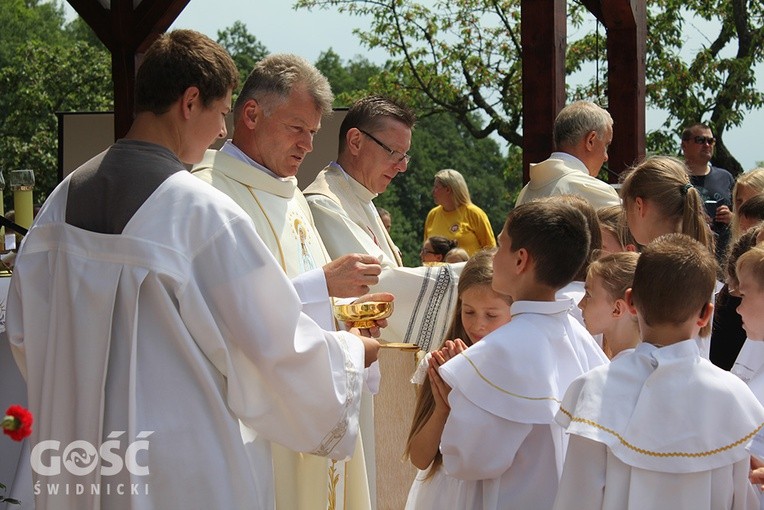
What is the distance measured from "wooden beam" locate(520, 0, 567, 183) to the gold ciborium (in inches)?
126

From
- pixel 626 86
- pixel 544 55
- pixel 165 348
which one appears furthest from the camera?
pixel 626 86

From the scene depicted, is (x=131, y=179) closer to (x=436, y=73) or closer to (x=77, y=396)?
(x=77, y=396)

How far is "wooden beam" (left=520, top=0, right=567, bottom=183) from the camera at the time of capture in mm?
6277

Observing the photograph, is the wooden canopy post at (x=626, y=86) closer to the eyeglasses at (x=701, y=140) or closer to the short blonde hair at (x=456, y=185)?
the eyeglasses at (x=701, y=140)

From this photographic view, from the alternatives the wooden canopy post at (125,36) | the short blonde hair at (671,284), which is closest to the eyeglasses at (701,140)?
the wooden canopy post at (125,36)

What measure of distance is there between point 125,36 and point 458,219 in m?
3.49

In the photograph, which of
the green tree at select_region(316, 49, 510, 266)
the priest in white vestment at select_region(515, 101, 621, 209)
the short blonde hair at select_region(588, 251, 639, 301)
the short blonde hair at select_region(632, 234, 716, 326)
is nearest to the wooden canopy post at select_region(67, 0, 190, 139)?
the priest in white vestment at select_region(515, 101, 621, 209)

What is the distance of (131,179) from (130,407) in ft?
1.80

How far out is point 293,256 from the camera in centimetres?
395

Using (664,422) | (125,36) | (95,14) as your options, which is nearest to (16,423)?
(664,422)

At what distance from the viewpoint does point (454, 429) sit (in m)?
2.95

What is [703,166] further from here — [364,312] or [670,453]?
[670,453]

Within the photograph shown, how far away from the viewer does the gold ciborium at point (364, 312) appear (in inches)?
135

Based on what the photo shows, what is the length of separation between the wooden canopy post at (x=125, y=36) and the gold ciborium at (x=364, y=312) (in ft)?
17.2
